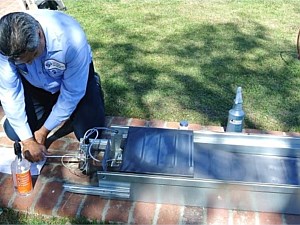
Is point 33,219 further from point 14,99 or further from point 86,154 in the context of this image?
→ point 14,99

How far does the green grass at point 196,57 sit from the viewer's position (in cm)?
290

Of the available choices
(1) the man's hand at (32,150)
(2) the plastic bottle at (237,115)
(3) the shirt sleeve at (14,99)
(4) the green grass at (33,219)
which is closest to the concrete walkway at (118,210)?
(4) the green grass at (33,219)

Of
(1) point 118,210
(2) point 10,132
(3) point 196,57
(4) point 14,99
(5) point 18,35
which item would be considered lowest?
(3) point 196,57

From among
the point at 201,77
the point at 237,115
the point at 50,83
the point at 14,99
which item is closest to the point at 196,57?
the point at 201,77

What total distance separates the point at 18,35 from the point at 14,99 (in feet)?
1.68

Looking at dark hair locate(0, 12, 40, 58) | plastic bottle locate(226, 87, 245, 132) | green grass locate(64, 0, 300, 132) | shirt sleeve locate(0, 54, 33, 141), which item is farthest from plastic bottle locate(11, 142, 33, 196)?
plastic bottle locate(226, 87, 245, 132)

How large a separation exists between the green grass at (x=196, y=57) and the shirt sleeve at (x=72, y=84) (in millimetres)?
676

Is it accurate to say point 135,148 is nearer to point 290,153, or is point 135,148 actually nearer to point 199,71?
point 290,153

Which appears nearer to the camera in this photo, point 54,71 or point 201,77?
point 54,71

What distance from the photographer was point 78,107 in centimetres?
231

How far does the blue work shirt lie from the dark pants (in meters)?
0.13

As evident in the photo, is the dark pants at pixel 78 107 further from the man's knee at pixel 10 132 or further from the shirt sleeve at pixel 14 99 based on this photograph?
the shirt sleeve at pixel 14 99

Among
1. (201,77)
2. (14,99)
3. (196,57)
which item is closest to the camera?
(14,99)

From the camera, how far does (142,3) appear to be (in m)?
4.73
